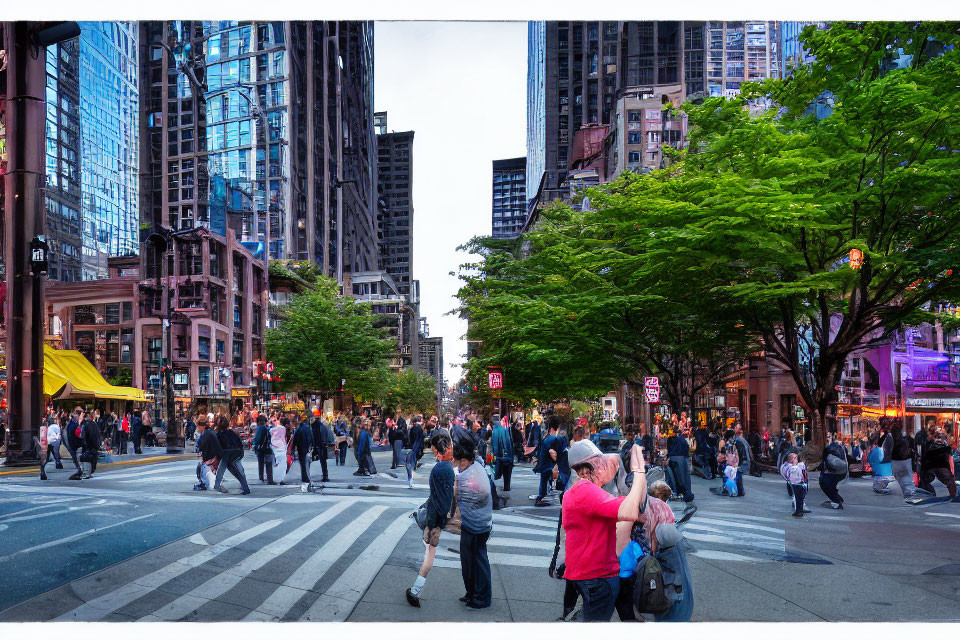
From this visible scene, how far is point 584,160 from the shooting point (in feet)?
375

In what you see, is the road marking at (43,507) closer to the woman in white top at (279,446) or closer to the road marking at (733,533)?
the woman in white top at (279,446)

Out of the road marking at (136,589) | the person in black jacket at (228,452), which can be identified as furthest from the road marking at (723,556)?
the person in black jacket at (228,452)

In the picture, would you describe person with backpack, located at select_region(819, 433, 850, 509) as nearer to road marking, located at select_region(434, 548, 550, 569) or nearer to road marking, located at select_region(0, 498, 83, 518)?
road marking, located at select_region(434, 548, 550, 569)

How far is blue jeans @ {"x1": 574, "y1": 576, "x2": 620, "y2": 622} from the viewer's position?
609 centimetres

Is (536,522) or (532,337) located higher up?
(532,337)

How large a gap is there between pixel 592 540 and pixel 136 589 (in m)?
4.82

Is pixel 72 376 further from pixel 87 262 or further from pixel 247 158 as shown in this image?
pixel 247 158

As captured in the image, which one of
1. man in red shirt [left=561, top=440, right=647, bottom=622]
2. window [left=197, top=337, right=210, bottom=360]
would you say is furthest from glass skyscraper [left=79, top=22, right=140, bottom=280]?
man in red shirt [left=561, top=440, right=647, bottom=622]

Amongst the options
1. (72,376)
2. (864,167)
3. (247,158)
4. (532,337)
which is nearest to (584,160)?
(247,158)

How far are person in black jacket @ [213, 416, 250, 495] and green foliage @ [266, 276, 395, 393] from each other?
3896 centimetres

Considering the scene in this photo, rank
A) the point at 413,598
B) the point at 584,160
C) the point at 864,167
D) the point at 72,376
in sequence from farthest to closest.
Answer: the point at 584,160 → the point at 864,167 → the point at 72,376 → the point at 413,598

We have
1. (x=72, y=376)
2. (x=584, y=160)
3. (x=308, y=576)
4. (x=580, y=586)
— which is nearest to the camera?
(x=580, y=586)

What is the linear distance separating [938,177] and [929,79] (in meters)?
1.73

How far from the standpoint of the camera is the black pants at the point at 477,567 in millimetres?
7922
